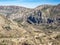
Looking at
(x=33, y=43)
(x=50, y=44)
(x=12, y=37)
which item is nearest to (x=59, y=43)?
(x=50, y=44)

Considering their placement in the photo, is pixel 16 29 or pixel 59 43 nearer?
pixel 59 43

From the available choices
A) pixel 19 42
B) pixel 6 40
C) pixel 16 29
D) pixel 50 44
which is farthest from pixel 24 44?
pixel 16 29

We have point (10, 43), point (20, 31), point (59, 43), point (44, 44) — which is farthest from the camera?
point (20, 31)

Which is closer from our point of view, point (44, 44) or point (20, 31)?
point (44, 44)

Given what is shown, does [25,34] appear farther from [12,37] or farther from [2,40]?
[2,40]

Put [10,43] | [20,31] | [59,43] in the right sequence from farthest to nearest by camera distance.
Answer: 1. [20,31]
2. [59,43]
3. [10,43]

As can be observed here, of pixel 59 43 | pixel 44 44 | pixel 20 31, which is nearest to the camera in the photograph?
pixel 44 44

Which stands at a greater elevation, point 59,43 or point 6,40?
point 6,40

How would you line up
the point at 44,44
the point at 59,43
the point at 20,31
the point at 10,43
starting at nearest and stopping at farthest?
the point at 10,43, the point at 44,44, the point at 59,43, the point at 20,31

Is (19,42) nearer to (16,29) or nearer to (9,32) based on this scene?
(9,32)
